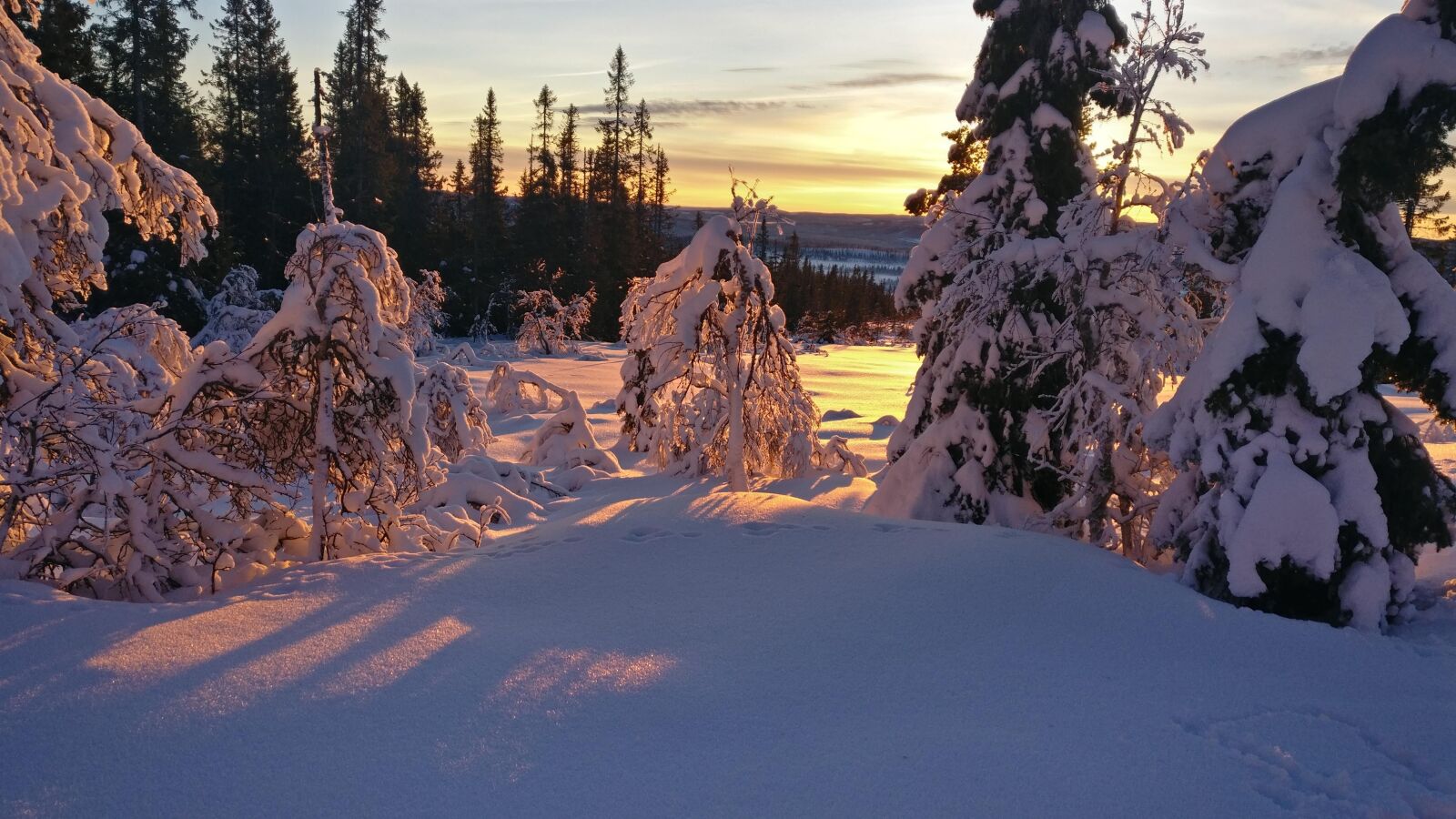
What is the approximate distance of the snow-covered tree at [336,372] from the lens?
281 inches

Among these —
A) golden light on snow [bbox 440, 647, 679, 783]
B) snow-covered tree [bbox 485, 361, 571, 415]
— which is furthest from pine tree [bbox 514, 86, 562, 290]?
golden light on snow [bbox 440, 647, 679, 783]

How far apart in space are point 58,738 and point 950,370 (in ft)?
29.5

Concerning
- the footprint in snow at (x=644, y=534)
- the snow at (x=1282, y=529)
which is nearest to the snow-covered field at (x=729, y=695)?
the snow at (x=1282, y=529)

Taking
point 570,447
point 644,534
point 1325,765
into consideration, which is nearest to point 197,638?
point 644,534

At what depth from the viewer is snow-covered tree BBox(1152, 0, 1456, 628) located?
225 inches

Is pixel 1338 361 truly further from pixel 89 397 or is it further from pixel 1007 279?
pixel 89 397

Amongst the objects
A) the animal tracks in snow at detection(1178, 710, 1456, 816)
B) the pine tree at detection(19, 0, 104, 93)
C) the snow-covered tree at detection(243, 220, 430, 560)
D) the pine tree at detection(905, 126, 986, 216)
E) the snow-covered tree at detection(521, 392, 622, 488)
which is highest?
the pine tree at detection(19, 0, 104, 93)

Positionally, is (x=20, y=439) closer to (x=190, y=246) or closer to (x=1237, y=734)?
(x=190, y=246)

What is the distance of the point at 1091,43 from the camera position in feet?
31.2

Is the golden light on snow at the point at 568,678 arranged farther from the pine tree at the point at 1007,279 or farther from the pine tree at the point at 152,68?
the pine tree at the point at 152,68

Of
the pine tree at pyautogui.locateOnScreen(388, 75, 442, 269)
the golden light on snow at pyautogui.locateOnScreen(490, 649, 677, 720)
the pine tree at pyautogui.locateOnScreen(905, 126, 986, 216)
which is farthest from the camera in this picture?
the pine tree at pyautogui.locateOnScreen(388, 75, 442, 269)

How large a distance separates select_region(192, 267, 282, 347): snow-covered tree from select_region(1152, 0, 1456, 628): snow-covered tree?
681 inches

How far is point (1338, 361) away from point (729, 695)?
488 cm

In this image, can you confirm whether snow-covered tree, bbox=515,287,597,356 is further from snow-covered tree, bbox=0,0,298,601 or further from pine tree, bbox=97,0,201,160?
snow-covered tree, bbox=0,0,298,601
